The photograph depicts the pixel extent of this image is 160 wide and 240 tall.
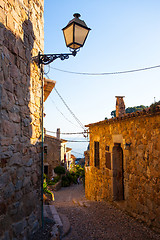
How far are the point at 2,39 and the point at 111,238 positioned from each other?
13.2 ft

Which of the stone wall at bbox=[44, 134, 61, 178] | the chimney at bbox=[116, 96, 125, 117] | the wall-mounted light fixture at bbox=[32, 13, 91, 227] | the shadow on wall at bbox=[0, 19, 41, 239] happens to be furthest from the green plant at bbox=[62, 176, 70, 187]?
the wall-mounted light fixture at bbox=[32, 13, 91, 227]

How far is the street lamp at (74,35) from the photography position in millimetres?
3025

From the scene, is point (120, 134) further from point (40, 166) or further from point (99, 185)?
point (40, 166)

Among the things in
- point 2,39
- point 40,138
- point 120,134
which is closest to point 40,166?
point 40,138

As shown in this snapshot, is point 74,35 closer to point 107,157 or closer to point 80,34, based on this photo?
point 80,34

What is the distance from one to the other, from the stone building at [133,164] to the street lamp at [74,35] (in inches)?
91.9

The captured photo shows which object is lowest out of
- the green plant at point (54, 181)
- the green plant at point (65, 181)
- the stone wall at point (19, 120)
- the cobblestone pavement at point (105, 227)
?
the green plant at point (65, 181)

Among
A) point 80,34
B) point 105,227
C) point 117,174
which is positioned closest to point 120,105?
point 117,174

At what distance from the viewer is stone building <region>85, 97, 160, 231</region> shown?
4.50 meters

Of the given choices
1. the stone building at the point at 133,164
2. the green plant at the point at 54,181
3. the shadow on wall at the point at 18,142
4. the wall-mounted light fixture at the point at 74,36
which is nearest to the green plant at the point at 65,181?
the green plant at the point at 54,181

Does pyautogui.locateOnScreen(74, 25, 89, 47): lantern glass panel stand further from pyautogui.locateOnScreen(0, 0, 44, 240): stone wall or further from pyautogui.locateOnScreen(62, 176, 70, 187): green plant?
pyautogui.locateOnScreen(62, 176, 70, 187): green plant

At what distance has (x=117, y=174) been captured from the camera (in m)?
6.92

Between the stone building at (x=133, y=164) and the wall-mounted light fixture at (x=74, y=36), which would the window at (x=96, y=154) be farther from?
the wall-mounted light fixture at (x=74, y=36)

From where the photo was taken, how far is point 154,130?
14.9 ft
